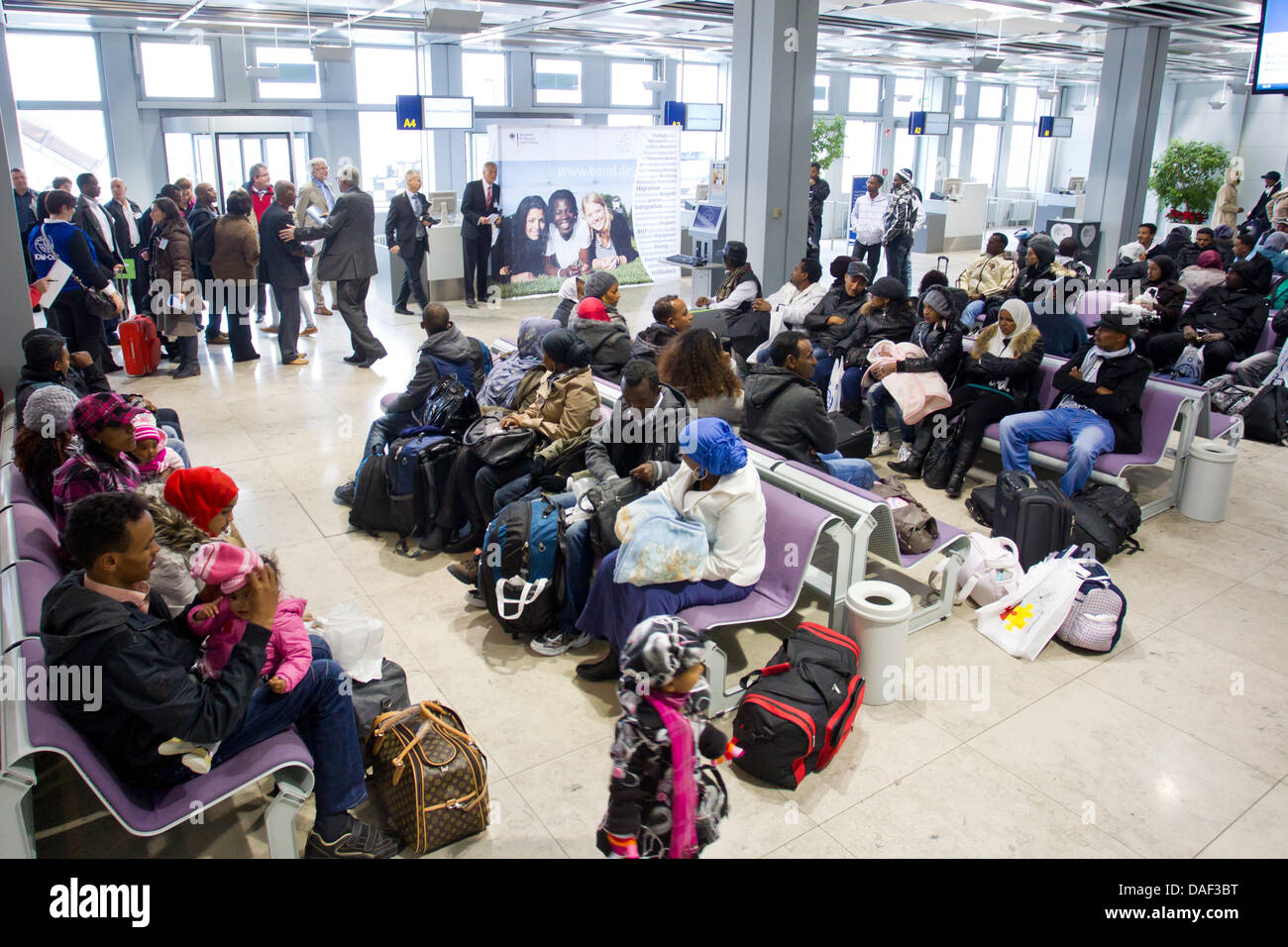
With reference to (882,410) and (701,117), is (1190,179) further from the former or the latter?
(882,410)

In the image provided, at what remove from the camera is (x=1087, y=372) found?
18.8 feet

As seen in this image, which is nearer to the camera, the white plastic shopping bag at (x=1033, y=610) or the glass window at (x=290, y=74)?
the white plastic shopping bag at (x=1033, y=610)

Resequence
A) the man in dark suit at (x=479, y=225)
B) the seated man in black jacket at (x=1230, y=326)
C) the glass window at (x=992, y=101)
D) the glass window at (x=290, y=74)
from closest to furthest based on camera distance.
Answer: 1. the seated man in black jacket at (x=1230, y=326)
2. the man in dark suit at (x=479, y=225)
3. the glass window at (x=290, y=74)
4. the glass window at (x=992, y=101)

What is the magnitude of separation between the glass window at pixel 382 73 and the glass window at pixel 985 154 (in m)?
17.8

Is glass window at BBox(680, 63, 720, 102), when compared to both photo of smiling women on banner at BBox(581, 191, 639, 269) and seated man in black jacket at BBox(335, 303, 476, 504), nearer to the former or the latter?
photo of smiling women on banner at BBox(581, 191, 639, 269)

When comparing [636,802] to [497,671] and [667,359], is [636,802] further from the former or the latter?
[667,359]

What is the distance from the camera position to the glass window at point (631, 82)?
23094 mm

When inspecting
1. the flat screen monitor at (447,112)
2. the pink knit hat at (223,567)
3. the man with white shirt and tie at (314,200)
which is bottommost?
the pink knit hat at (223,567)

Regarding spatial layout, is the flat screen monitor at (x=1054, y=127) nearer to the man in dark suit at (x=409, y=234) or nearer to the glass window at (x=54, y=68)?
the man in dark suit at (x=409, y=234)

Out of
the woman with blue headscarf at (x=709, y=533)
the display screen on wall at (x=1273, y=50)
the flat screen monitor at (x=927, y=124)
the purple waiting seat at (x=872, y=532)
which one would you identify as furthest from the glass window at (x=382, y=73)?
the woman with blue headscarf at (x=709, y=533)

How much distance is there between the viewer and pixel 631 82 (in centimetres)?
2345

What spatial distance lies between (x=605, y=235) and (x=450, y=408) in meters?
9.04

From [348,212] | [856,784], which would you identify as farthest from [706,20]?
[856,784]
